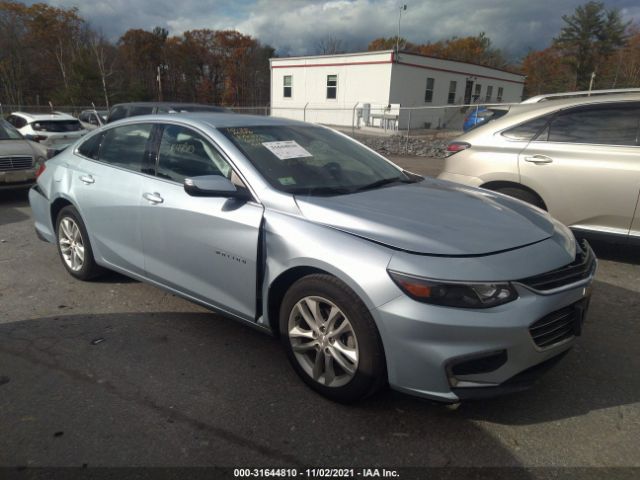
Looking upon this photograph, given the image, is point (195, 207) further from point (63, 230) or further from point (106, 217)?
point (63, 230)

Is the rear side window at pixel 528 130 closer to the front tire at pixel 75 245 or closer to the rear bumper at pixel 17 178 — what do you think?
the front tire at pixel 75 245

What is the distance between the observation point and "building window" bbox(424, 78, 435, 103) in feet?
103

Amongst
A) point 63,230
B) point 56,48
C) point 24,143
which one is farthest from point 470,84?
point 56,48

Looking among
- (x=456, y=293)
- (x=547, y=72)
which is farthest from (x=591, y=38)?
(x=456, y=293)

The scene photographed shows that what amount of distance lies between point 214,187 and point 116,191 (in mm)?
1350

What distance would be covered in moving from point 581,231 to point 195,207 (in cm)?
395

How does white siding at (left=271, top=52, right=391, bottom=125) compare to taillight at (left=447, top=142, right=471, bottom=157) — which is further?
white siding at (left=271, top=52, right=391, bottom=125)

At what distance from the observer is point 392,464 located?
226 cm

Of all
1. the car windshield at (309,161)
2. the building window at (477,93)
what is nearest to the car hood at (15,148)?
the car windshield at (309,161)

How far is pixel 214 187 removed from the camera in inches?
115

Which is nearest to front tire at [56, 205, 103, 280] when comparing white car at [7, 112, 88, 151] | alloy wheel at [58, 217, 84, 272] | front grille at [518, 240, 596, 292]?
alloy wheel at [58, 217, 84, 272]

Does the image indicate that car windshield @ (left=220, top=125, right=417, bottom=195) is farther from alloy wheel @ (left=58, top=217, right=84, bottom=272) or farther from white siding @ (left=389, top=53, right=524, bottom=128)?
white siding @ (left=389, top=53, right=524, bottom=128)

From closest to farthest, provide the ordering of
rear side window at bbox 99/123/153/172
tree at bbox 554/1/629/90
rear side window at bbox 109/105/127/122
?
1. rear side window at bbox 99/123/153/172
2. rear side window at bbox 109/105/127/122
3. tree at bbox 554/1/629/90

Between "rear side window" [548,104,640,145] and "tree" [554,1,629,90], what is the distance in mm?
53848
